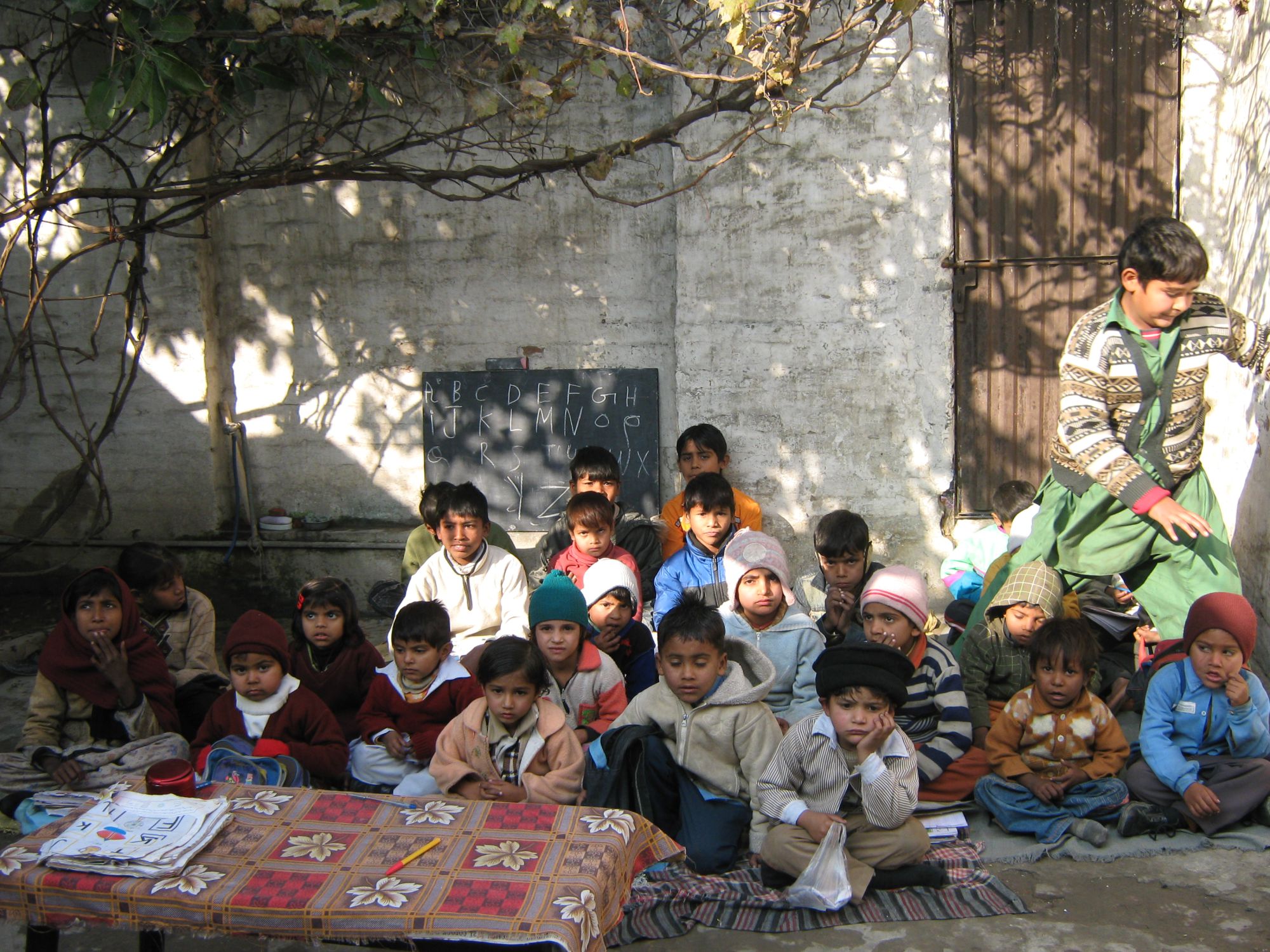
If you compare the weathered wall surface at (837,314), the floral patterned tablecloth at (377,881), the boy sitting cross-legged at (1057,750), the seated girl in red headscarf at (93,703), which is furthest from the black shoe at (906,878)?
the weathered wall surface at (837,314)

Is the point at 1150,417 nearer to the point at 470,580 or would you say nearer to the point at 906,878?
the point at 906,878

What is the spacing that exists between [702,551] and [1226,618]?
2071 mm

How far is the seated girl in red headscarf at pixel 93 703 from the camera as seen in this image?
406 cm

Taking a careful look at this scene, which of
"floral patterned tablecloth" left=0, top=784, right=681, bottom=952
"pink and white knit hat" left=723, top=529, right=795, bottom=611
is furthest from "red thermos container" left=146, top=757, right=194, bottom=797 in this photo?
"pink and white knit hat" left=723, top=529, right=795, bottom=611

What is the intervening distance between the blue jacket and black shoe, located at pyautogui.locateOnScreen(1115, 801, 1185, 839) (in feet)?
5.74

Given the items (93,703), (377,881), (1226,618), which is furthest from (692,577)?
(377,881)

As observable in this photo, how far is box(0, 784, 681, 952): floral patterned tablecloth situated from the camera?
7.36 ft

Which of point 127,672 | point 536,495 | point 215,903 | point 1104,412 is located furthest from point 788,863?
point 536,495

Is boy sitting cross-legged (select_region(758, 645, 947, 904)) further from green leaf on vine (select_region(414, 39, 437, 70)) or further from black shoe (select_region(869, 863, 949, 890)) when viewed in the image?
green leaf on vine (select_region(414, 39, 437, 70))

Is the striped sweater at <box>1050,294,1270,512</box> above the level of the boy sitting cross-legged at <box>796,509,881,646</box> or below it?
above

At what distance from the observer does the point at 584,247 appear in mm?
6395

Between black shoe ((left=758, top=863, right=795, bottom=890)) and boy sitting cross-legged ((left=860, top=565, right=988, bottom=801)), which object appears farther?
boy sitting cross-legged ((left=860, top=565, right=988, bottom=801))

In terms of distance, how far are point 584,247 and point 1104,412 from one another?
10.8 feet

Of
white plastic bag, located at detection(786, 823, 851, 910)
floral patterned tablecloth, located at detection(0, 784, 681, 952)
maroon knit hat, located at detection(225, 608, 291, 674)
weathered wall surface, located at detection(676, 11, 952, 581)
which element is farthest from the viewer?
weathered wall surface, located at detection(676, 11, 952, 581)
